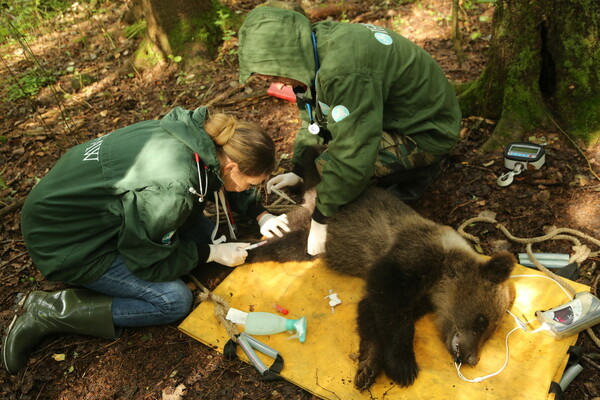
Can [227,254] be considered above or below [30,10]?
below

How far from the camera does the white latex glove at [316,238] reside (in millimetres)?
4043

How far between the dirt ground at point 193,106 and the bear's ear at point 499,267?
70cm

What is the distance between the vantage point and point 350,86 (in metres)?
3.42

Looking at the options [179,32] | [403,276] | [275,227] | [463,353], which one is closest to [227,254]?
[275,227]

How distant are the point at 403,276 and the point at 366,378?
921 millimetres

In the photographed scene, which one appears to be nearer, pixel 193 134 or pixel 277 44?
pixel 193 134

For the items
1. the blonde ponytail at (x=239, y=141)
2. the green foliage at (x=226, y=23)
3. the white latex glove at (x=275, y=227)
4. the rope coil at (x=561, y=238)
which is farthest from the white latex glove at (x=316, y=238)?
the green foliage at (x=226, y=23)

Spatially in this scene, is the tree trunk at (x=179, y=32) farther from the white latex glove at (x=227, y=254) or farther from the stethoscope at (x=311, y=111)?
the white latex glove at (x=227, y=254)

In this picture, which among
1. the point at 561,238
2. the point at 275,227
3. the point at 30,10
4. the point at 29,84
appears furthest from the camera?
the point at 30,10

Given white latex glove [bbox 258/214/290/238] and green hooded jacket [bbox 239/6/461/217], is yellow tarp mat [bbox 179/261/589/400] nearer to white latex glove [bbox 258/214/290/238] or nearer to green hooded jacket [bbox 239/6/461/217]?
white latex glove [bbox 258/214/290/238]

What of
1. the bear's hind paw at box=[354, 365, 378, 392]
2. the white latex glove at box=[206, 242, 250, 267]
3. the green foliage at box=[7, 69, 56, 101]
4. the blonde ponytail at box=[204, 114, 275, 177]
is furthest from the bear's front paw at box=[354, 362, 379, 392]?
the green foliage at box=[7, 69, 56, 101]

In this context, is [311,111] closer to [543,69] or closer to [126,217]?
[126,217]

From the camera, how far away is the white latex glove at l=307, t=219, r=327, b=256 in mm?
4043

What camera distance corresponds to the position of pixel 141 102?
6.88m
